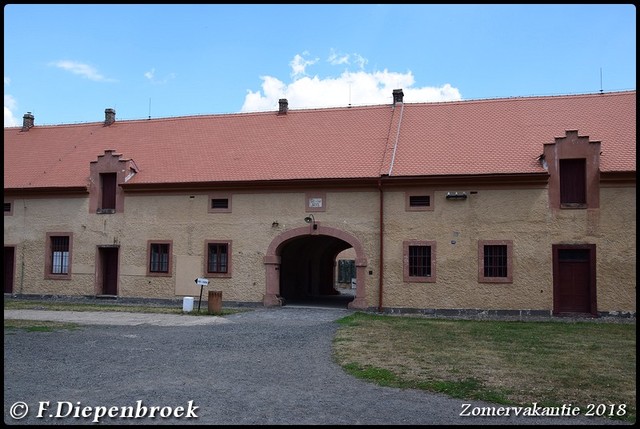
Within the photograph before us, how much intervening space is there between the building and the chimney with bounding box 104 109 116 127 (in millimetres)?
1168

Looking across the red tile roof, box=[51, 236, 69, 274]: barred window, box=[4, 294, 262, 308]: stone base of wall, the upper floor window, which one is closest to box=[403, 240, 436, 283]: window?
the red tile roof

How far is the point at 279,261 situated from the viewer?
2241 cm

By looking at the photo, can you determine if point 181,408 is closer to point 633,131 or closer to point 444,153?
point 444,153

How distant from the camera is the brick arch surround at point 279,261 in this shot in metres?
21.1

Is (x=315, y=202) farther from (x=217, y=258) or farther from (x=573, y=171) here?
(x=573, y=171)

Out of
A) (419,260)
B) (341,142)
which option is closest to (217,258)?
(341,142)

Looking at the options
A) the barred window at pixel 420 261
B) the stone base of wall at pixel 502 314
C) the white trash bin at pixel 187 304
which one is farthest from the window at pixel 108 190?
the barred window at pixel 420 261

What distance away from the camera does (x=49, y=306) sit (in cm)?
2102

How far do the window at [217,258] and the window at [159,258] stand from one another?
1.58 m

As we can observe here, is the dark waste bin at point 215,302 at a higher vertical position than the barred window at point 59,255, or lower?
lower

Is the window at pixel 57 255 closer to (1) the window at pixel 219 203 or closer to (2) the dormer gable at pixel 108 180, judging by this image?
(2) the dormer gable at pixel 108 180

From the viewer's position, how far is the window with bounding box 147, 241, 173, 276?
75.8ft

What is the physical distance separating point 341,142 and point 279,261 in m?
5.32

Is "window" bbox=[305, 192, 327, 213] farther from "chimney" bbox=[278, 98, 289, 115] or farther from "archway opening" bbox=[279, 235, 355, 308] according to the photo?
"chimney" bbox=[278, 98, 289, 115]
